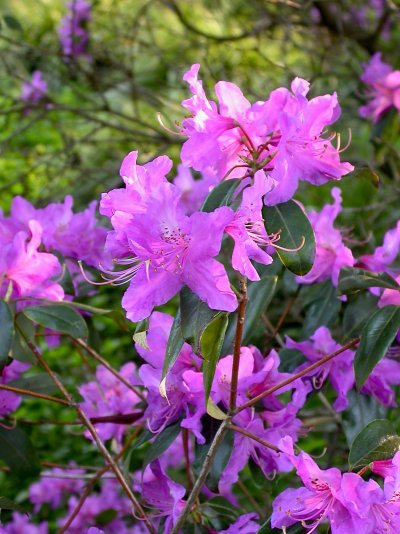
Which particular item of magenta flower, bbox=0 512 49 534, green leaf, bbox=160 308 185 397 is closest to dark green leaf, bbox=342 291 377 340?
green leaf, bbox=160 308 185 397

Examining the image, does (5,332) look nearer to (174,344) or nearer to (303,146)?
(174,344)

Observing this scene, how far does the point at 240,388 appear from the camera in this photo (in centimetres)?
127

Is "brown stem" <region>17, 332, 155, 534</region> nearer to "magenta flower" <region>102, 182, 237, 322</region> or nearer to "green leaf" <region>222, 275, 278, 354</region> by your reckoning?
"green leaf" <region>222, 275, 278, 354</region>

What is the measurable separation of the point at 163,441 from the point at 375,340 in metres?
0.36

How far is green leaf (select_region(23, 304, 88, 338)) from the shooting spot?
1405mm

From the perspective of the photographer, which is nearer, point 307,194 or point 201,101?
point 201,101

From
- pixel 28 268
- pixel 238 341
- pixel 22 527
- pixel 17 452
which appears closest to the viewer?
pixel 238 341

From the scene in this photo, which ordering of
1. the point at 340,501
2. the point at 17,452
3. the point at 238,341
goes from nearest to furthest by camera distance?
1. the point at 340,501
2. the point at 238,341
3. the point at 17,452

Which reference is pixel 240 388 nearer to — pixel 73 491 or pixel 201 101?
pixel 201 101

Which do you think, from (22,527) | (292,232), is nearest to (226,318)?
(292,232)

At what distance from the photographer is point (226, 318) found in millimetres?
1076

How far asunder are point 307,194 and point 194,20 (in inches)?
98.5

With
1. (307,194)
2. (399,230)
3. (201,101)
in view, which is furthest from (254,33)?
(201,101)

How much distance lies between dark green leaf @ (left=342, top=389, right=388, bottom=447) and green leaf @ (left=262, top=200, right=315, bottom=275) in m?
0.41
